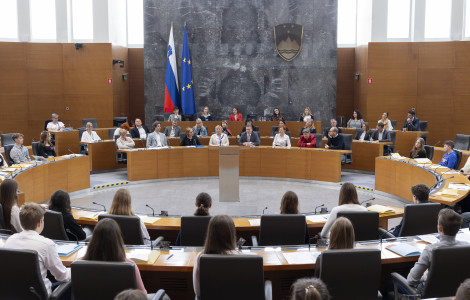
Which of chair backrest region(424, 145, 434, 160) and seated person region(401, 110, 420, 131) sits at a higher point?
seated person region(401, 110, 420, 131)

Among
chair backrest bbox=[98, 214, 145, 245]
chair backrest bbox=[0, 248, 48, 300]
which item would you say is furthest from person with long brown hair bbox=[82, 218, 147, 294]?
chair backrest bbox=[98, 214, 145, 245]

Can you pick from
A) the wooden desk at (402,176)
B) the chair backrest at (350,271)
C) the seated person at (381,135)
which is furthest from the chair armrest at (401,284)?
the seated person at (381,135)

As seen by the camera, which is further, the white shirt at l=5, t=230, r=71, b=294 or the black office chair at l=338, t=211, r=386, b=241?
the black office chair at l=338, t=211, r=386, b=241

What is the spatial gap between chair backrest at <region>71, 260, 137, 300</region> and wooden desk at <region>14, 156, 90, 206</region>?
5556mm

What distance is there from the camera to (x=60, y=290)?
373cm

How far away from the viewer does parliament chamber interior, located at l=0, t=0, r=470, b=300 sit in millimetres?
3699

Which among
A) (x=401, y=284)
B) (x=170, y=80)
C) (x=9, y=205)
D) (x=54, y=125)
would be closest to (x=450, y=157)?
(x=401, y=284)

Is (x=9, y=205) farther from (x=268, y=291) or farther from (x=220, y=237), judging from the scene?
(x=268, y=291)

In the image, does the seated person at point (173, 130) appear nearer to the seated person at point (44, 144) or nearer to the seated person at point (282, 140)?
the seated person at point (282, 140)

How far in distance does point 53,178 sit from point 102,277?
24.0 feet

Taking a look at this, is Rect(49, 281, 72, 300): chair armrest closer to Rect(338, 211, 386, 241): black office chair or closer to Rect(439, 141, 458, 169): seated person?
Rect(338, 211, 386, 241): black office chair

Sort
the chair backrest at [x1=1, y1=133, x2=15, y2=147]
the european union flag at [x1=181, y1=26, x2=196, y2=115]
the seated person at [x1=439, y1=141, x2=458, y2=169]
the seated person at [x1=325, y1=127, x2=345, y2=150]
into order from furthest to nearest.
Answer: the european union flag at [x1=181, y1=26, x2=196, y2=115]
the seated person at [x1=325, y1=127, x2=345, y2=150]
the chair backrest at [x1=1, y1=133, x2=15, y2=147]
the seated person at [x1=439, y1=141, x2=458, y2=169]

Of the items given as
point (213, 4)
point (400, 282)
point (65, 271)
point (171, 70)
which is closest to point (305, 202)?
point (400, 282)

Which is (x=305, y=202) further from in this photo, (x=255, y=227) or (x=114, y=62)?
(x=114, y=62)
